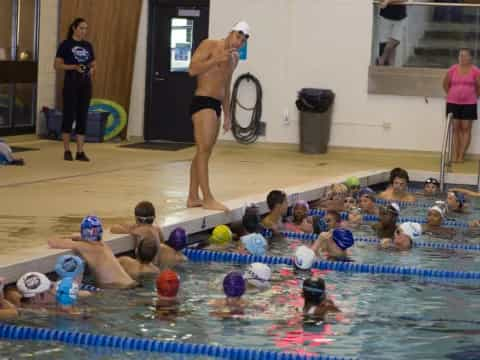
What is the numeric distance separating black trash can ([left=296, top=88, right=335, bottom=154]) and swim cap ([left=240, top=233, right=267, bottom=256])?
8091 mm

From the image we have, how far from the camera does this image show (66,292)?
644 cm

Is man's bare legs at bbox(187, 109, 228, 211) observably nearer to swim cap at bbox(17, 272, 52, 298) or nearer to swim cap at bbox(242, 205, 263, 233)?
swim cap at bbox(242, 205, 263, 233)

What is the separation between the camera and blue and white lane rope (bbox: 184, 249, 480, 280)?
8367 millimetres

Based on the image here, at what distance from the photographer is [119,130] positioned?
17.3 meters

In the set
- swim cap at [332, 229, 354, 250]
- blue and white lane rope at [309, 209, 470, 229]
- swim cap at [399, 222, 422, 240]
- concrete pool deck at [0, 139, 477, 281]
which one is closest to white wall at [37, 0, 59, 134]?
concrete pool deck at [0, 139, 477, 281]

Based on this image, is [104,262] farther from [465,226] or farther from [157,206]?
[465,226]

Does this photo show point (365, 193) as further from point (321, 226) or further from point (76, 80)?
point (76, 80)

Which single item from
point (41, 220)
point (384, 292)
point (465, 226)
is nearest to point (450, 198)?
point (465, 226)

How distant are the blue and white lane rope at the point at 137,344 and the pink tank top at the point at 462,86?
10.7m

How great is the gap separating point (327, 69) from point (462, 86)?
93.0 inches

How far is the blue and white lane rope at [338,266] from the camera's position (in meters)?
8.37

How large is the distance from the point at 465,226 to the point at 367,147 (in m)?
6.16

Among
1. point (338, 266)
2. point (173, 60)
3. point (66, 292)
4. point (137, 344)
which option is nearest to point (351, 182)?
point (338, 266)

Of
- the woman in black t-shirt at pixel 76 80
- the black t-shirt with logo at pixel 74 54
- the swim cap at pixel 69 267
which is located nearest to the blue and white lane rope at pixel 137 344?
the swim cap at pixel 69 267
